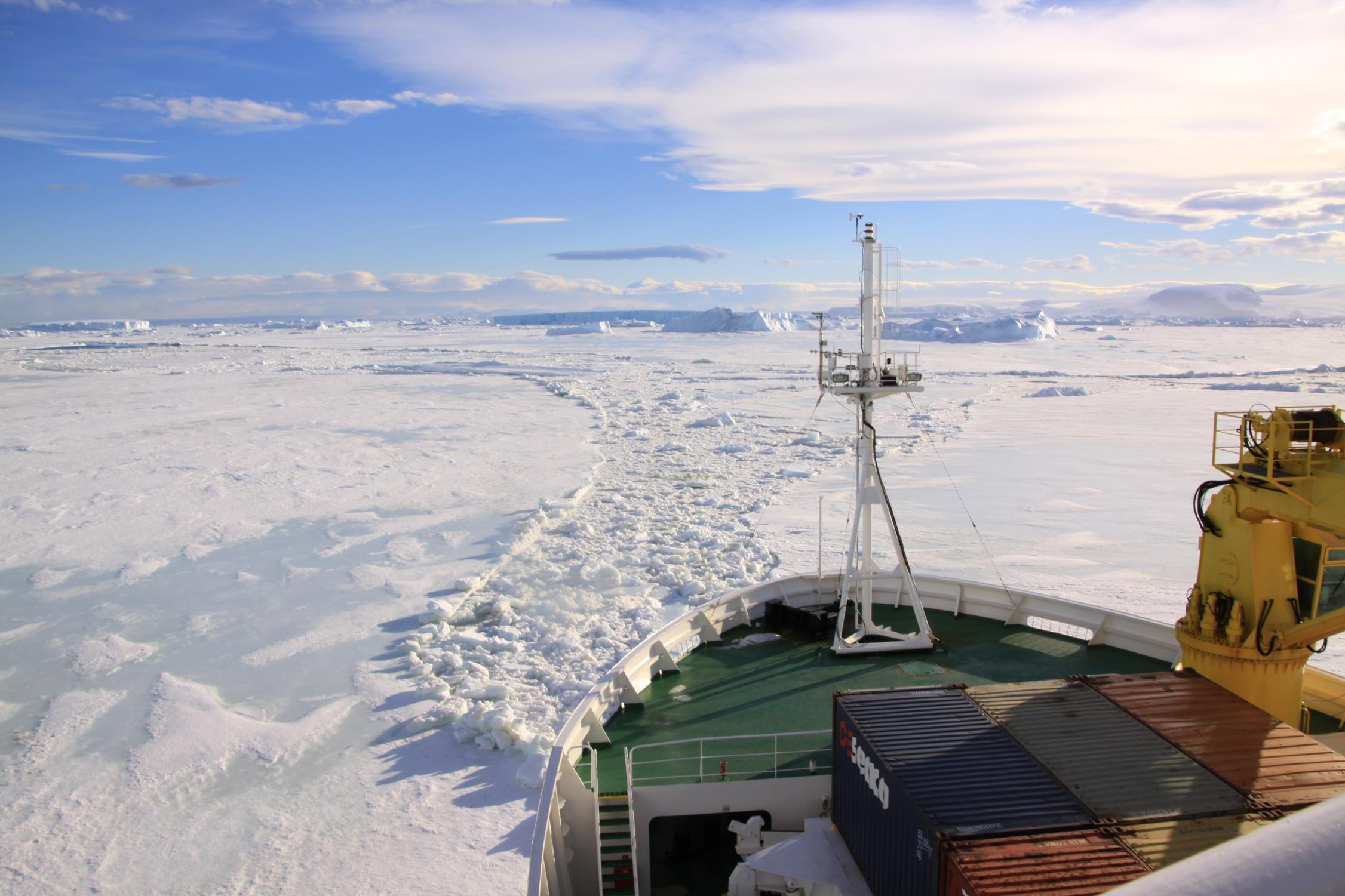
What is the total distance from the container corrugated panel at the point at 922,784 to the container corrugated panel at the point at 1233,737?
3.97ft

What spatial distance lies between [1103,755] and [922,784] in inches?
55.6

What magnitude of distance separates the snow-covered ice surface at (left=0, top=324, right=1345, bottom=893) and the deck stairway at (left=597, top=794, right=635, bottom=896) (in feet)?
4.58

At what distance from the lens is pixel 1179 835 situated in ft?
16.5

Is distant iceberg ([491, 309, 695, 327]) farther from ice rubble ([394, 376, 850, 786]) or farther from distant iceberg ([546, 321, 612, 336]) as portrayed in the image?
ice rubble ([394, 376, 850, 786])

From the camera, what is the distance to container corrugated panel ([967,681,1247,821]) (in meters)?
5.32

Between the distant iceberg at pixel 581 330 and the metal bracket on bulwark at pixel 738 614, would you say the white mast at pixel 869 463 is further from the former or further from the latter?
the distant iceberg at pixel 581 330

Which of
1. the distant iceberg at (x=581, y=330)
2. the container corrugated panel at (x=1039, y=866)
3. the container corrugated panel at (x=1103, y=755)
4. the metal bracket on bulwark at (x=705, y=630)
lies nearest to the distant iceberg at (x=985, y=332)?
the distant iceberg at (x=581, y=330)

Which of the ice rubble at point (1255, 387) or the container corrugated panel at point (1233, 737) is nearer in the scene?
the container corrugated panel at point (1233, 737)

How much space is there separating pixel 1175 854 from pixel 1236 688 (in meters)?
2.77

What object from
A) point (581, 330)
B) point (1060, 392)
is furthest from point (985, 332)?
point (581, 330)

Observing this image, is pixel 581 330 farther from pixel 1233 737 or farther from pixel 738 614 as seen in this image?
pixel 1233 737

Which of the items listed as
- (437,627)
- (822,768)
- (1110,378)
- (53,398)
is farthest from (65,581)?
(1110,378)

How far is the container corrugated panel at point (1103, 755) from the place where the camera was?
5.32 meters

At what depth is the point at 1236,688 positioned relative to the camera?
694cm
